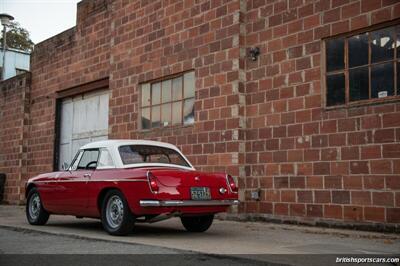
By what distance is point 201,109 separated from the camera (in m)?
12.5

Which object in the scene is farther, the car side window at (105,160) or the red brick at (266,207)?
the red brick at (266,207)

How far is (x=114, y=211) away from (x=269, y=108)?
4.06 meters

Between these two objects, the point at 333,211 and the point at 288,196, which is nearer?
the point at 333,211

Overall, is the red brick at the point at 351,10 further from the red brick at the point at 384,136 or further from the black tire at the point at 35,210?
the black tire at the point at 35,210

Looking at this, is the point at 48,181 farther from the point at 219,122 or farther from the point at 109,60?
the point at 109,60

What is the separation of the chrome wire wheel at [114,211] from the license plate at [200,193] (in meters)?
1.06

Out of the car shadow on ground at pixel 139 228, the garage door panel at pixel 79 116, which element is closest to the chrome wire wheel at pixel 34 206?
the car shadow on ground at pixel 139 228

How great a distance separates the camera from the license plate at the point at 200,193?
8.05m

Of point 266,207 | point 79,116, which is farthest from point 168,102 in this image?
point 79,116

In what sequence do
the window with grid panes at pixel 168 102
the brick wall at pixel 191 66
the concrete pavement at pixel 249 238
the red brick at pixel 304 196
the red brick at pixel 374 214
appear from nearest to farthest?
the concrete pavement at pixel 249 238, the red brick at pixel 374 214, the red brick at pixel 304 196, the brick wall at pixel 191 66, the window with grid panes at pixel 168 102

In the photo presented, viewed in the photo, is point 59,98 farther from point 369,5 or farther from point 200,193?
point 369,5

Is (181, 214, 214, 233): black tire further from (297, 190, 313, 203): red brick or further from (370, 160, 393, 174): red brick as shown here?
(370, 160, 393, 174): red brick

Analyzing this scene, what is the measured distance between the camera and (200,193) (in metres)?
8.12

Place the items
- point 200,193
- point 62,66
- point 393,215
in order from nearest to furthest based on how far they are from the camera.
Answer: point 200,193
point 393,215
point 62,66
